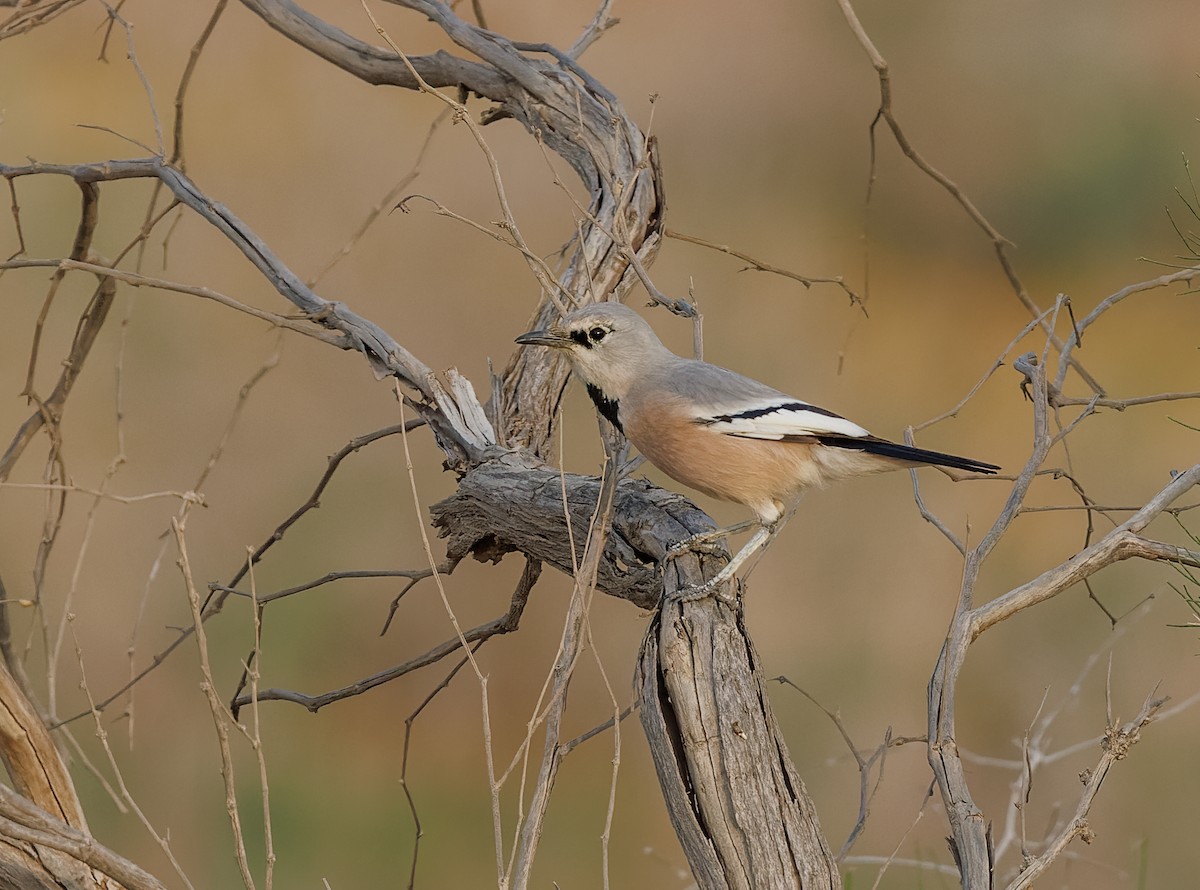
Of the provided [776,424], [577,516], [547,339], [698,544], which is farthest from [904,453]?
[547,339]

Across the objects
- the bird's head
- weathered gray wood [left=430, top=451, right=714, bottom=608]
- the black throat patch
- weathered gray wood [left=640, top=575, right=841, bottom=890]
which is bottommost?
weathered gray wood [left=640, top=575, right=841, bottom=890]

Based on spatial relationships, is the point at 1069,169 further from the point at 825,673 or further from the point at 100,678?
the point at 100,678

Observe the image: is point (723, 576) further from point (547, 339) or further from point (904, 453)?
point (547, 339)

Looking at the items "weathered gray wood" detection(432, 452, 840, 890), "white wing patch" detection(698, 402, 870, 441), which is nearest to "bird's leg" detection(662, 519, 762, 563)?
"weathered gray wood" detection(432, 452, 840, 890)

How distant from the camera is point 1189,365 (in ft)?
23.4

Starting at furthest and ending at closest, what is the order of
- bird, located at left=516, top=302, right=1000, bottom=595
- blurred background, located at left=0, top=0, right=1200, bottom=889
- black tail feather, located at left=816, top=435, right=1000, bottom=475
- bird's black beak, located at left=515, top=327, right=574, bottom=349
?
blurred background, located at left=0, top=0, right=1200, bottom=889 → bird's black beak, located at left=515, top=327, right=574, bottom=349 → bird, located at left=516, top=302, right=1000, bottom=595 → black tail feather, located at left=816, top=435, right=1000, bottom=475

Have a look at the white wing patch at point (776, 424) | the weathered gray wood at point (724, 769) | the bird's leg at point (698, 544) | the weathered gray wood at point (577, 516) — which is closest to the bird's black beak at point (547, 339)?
the weathered gray wood at point (577, 516)

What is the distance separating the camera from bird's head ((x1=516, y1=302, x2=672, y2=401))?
2223mm

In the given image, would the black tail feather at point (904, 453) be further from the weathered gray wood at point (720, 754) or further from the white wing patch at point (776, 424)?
the weathered gray wood at point (720, 754)

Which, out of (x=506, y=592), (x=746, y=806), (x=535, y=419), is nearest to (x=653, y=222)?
(x=535, y=419)

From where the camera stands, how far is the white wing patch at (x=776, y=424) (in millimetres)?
2072

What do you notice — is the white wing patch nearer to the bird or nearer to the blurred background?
the bird

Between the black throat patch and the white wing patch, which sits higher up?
the black throat patch

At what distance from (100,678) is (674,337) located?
3679 mm
